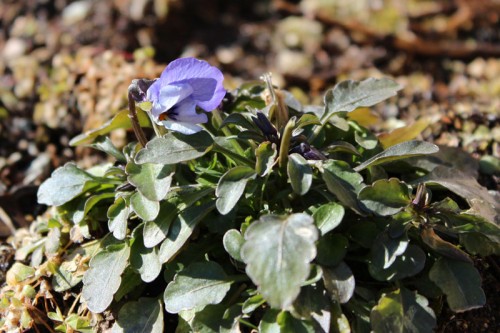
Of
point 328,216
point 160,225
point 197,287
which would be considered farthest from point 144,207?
point 328,216

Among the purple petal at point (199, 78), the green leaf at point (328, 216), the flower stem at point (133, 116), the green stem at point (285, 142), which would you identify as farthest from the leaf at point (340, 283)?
the flower stem at point (133, 116)

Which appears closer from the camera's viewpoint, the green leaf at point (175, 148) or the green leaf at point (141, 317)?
the green leaf at point (175, 148)

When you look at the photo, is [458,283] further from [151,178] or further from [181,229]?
[151,178]

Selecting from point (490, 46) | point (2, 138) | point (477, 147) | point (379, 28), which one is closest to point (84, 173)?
point (2, 138)

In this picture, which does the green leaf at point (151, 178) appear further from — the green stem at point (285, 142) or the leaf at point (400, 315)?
the leaf at point (400, 315)

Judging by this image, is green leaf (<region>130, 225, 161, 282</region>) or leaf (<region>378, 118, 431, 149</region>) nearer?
green leaf (<region>130, 225, 161, 282</region>)

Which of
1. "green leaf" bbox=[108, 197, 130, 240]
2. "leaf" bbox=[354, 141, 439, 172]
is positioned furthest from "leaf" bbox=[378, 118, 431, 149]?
"green leaf" bbox=[108, 197, 130, 240]

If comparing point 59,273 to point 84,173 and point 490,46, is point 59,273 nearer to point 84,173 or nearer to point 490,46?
point 84,173

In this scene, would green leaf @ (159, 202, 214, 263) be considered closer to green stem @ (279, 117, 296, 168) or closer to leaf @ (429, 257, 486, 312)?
green stem @ (279, 117, 296, 168)
